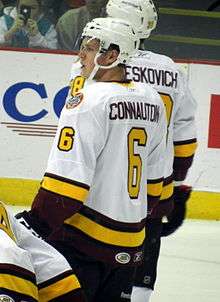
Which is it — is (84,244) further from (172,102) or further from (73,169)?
(172,102)

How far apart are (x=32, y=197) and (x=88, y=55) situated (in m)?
3.91

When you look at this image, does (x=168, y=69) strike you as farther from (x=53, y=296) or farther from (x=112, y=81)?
(x=53, y=296)

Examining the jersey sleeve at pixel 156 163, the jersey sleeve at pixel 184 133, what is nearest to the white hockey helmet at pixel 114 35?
the jersey sleeve at pixel 156 163

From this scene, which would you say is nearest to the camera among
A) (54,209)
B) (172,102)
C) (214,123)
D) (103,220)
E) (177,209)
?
(54,209)

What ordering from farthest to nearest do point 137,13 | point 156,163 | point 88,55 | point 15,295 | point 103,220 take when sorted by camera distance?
point 137,13
point 156,163
point 88,55
point 103,220
point 15,295

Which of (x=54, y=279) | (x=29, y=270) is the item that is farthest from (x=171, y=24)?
(x=29, y=270)

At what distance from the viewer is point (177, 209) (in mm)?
3967

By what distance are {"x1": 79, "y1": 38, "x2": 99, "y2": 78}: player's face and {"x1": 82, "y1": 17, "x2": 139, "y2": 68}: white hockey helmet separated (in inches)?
0.6

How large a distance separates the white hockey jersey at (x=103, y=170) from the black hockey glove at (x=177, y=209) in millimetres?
942

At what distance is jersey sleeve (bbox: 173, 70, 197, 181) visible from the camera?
3.71 m

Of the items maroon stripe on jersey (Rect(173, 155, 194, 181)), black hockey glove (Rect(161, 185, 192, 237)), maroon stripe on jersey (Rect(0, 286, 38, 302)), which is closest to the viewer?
maroon stripe on jersey (Rect(0, 286, 38, 302))

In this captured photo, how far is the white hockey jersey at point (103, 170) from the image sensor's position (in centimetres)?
274

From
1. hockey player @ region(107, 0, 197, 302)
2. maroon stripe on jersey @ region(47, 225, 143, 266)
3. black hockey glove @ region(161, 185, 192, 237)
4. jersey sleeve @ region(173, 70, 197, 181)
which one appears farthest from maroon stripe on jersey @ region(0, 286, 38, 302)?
black hockey glove @ region(161, 185, 192, 237)

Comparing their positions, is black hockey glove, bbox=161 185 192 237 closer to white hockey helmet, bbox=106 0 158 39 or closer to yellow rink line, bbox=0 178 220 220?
white hockey helmet, bbox=106 0 158 39
